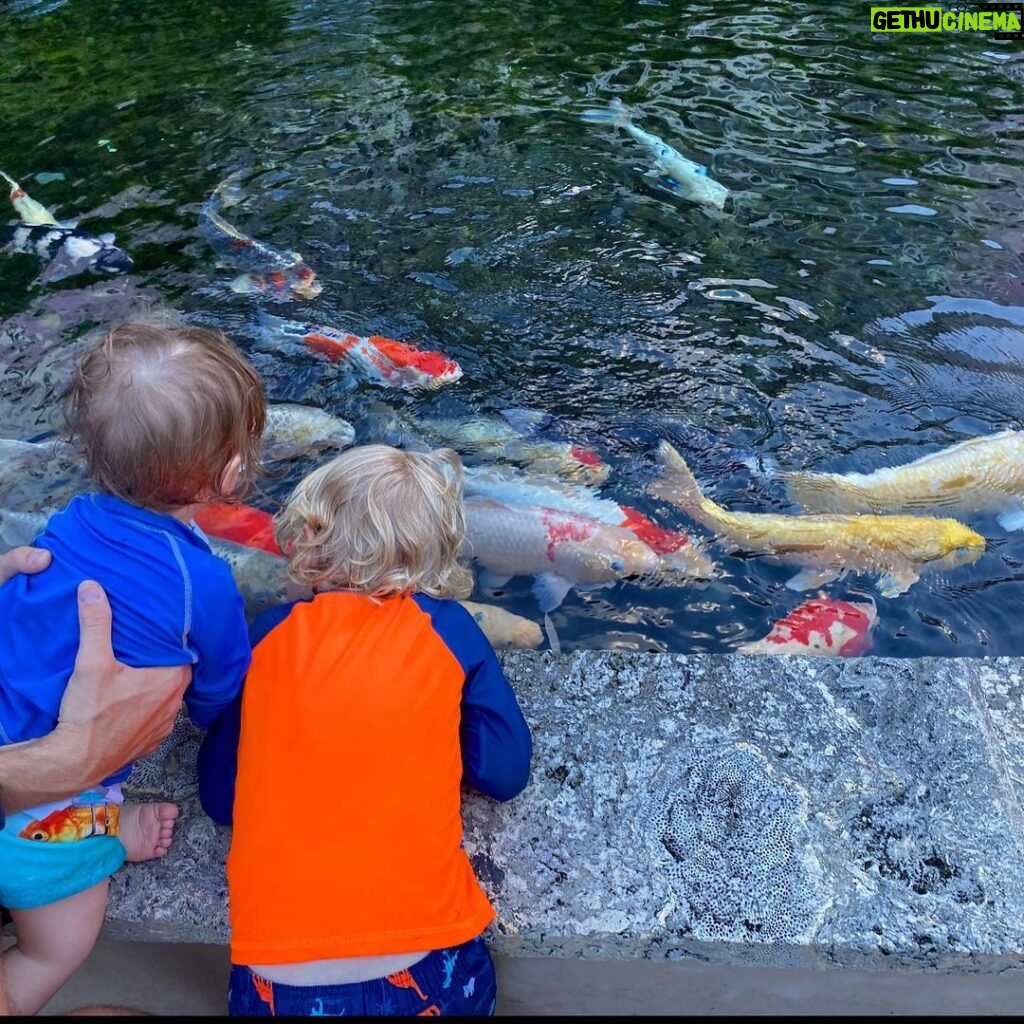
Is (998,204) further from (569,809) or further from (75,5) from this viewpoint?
(75,5)

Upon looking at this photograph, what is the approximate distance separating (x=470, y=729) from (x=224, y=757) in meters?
0.62

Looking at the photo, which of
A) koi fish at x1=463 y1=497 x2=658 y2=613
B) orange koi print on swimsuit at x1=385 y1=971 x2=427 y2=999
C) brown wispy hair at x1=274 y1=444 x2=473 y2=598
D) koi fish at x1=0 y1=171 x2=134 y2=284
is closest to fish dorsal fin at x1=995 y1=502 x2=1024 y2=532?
koi fish at x1=463 y1=497 x2=658 y2=613

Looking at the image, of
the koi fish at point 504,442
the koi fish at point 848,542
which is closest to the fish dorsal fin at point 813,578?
the koi fish at point 848,542

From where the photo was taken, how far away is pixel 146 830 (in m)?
2.30

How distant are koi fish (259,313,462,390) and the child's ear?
2.32 m

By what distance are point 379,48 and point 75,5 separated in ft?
15.3

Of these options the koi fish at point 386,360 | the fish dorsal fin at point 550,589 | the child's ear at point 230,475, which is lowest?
the fish dorsal fin at point 550,589

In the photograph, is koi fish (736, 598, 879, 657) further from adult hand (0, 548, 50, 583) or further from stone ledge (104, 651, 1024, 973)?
adult hand (0, 548, 50, 583)

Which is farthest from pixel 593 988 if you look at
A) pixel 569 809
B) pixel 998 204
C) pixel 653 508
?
pixel 998 204

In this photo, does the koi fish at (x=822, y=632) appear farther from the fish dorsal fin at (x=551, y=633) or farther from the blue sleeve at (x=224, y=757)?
the blue sleeve at (x=224, y=757)

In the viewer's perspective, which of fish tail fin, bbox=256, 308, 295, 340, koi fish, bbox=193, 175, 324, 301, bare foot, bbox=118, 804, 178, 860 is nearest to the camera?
bare foot, bbox=118, 804, 178, 860

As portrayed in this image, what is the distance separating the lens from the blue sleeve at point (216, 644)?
222 centimetres

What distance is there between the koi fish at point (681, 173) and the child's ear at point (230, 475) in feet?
15.1

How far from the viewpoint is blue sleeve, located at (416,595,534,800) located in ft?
7.33
